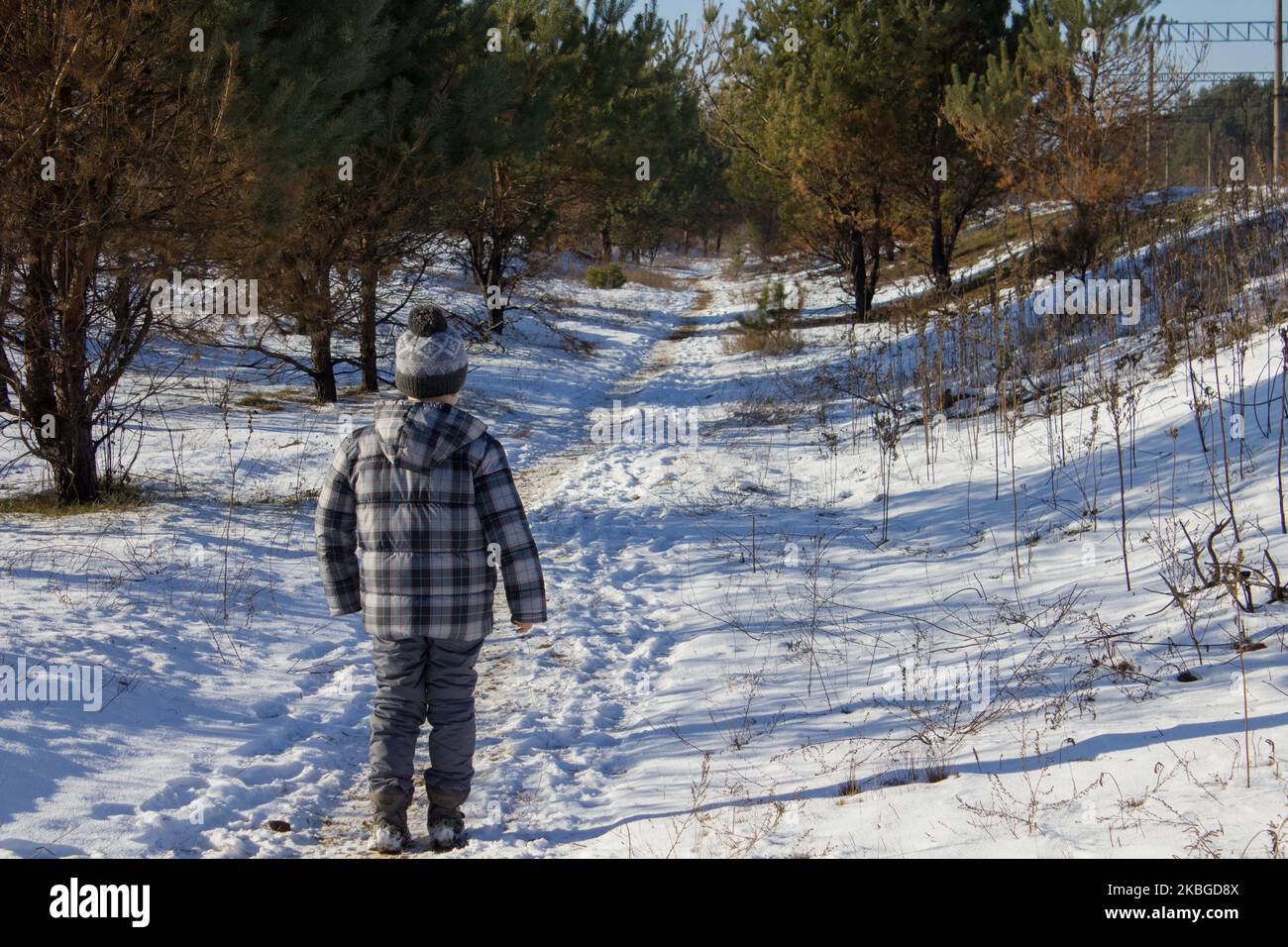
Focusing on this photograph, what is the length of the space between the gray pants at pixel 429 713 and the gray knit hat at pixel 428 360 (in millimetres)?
Answer: 884

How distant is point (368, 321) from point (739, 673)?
403 inches

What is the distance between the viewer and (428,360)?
3.53m

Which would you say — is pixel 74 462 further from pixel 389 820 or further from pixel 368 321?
pixel 368 321

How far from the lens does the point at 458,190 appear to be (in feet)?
42.4

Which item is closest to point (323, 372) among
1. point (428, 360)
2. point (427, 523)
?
point (428, 360)

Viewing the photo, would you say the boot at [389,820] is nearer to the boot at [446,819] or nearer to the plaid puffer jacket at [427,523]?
the boot at [446,819]

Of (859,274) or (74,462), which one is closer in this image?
(74,462)

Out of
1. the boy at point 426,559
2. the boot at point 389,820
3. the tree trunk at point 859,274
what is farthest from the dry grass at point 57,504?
the tree trunk at point 859,274

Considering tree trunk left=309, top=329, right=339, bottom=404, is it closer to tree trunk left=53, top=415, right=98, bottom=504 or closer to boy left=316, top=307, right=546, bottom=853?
tree trunk left=53, top=415, right=98, bottom=504

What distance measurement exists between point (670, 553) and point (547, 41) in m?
12.9

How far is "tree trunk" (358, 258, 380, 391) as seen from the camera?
12797 millimetres

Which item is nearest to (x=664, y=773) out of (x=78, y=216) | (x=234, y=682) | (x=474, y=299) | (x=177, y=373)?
(x=234, y=682)

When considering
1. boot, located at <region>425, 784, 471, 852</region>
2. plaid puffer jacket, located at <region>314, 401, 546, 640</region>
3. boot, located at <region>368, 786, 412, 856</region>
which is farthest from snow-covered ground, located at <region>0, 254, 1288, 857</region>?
plaid puffer jacket, located at <region>314, 401, 546, 640</region>
